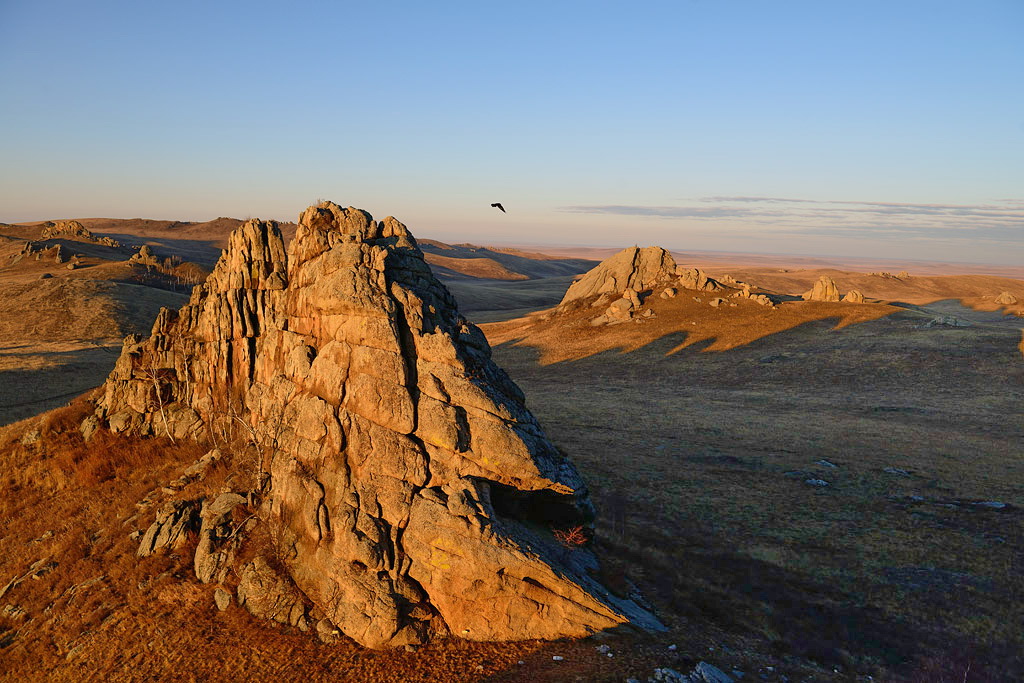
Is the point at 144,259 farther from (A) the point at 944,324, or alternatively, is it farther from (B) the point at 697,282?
(A) the point at 944,324

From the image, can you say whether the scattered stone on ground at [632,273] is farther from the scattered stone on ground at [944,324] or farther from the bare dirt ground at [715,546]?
the bare dirt ground at [715,546]

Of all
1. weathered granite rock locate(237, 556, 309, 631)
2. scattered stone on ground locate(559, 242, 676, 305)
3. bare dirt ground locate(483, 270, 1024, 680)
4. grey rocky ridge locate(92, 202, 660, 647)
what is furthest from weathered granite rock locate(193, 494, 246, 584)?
scattered stone on ground locate(559, 242, 676, 305)

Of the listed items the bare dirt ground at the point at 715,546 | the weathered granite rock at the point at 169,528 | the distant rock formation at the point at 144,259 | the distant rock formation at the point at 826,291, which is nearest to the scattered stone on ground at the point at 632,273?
the distant rock formation at the point at 826,291

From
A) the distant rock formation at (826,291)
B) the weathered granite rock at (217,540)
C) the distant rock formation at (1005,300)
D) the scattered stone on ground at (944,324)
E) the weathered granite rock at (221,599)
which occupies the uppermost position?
the distant rock formation at (826,291)

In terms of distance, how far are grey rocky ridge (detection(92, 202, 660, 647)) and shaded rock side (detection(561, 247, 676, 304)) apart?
272 feet

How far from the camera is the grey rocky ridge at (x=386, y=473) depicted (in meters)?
20.0

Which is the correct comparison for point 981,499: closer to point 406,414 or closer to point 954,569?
point 954,569

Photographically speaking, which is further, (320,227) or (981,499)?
(981,499)

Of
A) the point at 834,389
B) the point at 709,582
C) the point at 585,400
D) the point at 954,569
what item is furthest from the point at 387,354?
the point at 834,389

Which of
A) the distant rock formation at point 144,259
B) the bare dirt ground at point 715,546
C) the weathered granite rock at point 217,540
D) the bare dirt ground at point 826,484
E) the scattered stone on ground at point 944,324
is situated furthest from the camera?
the distant rock formation at point 144,259

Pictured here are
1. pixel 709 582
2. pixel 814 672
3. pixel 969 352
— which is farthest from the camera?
pixel 969 352

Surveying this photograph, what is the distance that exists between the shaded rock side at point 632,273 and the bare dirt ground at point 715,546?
46.7 m

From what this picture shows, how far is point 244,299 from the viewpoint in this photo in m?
29.8

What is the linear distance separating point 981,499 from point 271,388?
37.4 m
